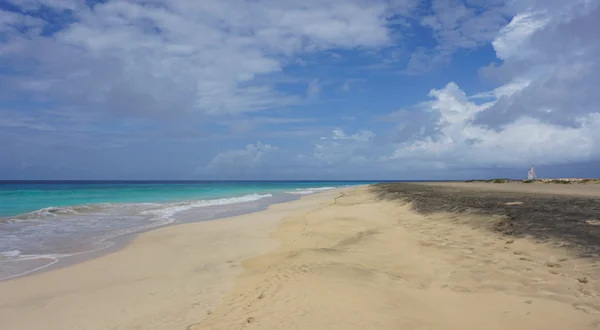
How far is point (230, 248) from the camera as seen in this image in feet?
39.4

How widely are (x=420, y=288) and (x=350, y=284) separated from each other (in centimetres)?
137

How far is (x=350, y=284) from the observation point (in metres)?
7.04

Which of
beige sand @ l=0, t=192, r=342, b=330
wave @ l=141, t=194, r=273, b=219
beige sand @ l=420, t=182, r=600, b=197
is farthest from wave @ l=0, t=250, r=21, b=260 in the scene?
beige sand @ l=420, t=182, r=600, b=197

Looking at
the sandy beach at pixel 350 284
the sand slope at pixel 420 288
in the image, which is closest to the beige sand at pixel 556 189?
the sandy beach at pixel 350 284

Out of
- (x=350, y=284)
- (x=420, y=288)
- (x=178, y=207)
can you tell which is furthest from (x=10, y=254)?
(x=178, y=207)

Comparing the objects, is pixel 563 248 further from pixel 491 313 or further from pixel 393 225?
pixel 393 225

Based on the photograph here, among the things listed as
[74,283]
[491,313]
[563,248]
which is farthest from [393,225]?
[74,283]

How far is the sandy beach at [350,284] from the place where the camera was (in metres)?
5.62

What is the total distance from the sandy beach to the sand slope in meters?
0.03

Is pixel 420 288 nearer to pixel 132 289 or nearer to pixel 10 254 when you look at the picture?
pixel 132 289

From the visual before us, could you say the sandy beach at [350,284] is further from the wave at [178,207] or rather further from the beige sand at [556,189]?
the beige sand at [556,189]

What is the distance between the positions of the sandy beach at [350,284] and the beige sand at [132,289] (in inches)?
1.3

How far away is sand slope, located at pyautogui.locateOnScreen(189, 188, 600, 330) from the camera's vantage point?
17.8 feet

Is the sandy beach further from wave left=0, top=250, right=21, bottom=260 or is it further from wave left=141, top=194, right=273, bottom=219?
wave left=141, top=194, right=273, bottom=219
